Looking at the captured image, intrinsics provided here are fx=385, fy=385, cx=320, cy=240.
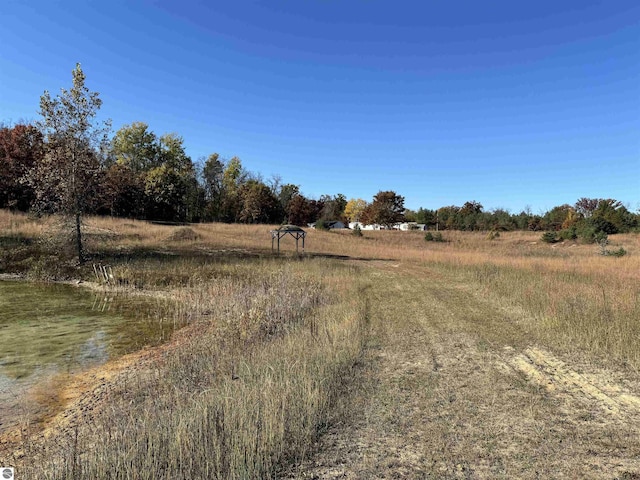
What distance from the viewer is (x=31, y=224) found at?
32.8 meters

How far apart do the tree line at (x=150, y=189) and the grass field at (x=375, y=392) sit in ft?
41.7

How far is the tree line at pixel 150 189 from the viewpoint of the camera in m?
21.0

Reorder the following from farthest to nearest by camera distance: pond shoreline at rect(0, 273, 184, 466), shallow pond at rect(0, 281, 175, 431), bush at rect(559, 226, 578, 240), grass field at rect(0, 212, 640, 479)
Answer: bush at rect(559, 226, 578, 240), shallow pond at rect(0, 281, 175, 431), pond shoreline at rect(0, 273, 184, 466), grass field at rect(0, 212, 640, 479)

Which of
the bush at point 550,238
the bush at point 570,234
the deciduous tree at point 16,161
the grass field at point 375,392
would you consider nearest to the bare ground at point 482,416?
the grass field at point 375,392

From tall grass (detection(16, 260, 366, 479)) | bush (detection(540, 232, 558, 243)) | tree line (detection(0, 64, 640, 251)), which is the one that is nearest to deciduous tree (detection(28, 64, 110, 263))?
tree line (detection(0, 64, 640, 251))

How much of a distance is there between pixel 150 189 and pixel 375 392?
205ft

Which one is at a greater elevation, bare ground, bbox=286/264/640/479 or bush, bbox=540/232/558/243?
bush, bbox=540/232/558/243

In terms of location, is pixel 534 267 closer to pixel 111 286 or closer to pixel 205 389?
pixel 205 389

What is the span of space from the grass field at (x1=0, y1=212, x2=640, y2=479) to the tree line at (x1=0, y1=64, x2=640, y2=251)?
12.7m

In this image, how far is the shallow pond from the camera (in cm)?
762

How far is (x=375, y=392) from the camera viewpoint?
5906mm

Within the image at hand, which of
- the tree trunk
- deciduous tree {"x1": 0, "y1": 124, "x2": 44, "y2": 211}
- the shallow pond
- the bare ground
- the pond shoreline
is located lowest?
the shallow pond

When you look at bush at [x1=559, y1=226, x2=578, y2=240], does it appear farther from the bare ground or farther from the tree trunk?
the tree trunk

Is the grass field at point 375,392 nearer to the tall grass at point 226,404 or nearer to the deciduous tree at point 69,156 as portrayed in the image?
the tall grass at point 226,404
